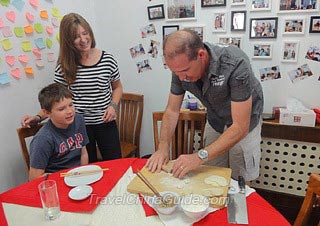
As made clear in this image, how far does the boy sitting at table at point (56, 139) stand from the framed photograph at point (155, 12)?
112cm

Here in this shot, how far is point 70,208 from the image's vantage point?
1135 mm

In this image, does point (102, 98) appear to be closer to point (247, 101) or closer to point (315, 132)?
point (247, 101)

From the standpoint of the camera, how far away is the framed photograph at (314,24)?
1.94 m

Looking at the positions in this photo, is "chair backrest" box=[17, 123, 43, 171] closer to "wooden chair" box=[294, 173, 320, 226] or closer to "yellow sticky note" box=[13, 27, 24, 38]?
"yellow sticky note" box=[13, 27, 24, 38]

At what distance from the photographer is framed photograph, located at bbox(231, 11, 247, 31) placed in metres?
2.12

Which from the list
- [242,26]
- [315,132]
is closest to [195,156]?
[315,132]

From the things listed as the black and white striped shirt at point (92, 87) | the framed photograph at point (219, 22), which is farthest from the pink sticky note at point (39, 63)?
the framed photograph at point (219, 22)

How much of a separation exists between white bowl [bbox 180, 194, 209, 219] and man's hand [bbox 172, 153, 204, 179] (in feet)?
0.44

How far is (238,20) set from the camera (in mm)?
2141

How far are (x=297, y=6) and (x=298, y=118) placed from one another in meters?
0.77

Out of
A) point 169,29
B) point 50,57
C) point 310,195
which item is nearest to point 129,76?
point 169,29

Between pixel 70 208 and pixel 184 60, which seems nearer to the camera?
pixel 70 208

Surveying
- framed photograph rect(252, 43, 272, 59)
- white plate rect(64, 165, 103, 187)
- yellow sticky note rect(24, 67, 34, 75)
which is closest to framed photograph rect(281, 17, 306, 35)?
framed photograph rect(252, 43, 272, 59)

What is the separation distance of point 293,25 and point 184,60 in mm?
1188
